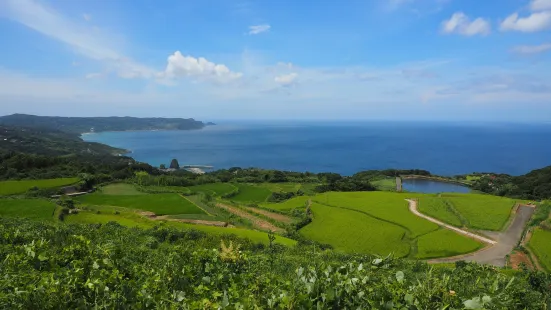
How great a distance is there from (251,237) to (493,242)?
17.2 m

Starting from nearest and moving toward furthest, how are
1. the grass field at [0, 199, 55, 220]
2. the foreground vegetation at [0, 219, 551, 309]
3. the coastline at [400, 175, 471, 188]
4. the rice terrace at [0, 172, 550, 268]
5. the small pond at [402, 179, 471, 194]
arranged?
1. the foreground vegetation at [0, 219, 551, 309]
2. the rice terrace at [0, 172, 550, 268]
3. the grass field at [0, 199, 55, 220]
4. the small pond at [402, 179, 471, 194]
5. the coastline at [400, 175, 471, 188]

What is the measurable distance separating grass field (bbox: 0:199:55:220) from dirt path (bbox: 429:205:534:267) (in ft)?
86.2

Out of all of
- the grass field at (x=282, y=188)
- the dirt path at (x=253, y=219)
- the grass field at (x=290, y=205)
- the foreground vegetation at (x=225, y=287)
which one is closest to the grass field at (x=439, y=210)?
the grass field at (x=290, y=205)

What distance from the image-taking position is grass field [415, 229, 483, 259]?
20.4 m

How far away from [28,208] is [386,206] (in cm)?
2992

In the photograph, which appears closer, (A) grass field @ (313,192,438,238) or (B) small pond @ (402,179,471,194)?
(A) grass field @ (313,192,438,238)

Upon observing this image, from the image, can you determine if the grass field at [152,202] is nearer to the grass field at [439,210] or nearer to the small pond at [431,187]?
the grass field at [439,210]

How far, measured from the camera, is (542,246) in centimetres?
2022

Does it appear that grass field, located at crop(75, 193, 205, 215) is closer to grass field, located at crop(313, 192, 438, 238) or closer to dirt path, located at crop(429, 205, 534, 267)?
grass field, located at crop(313, 192, 438, 238)

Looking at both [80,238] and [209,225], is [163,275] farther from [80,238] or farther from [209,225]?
[209,225]

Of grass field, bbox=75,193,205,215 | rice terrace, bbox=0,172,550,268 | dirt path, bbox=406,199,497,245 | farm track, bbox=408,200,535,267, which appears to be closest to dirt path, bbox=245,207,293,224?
rice terrace, bbox=0,172,550,268

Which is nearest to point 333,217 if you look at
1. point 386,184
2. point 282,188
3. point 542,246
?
point 542,246

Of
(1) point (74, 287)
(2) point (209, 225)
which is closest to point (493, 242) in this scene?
(2) point (209, 225)

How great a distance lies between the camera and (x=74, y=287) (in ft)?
8.59
